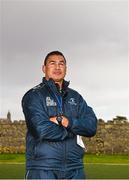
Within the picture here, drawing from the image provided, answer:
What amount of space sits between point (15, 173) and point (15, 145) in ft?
32.2

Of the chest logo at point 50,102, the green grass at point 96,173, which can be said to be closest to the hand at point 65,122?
the chest logo at point 50,102

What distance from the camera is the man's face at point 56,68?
5.16m

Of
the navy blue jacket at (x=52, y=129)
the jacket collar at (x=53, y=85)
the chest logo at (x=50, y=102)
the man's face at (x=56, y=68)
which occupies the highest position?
the man's face at (x=56, y=68)

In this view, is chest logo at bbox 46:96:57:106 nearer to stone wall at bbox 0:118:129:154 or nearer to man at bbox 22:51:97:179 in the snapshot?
man at bbox 22:51:97:179

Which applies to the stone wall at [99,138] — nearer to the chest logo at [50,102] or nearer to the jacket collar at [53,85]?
the jacket collar at [53,85]

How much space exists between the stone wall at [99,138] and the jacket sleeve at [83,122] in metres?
15.8

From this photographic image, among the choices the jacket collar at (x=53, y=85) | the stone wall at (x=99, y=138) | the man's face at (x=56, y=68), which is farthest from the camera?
the stone wall at (x=99, y=138)

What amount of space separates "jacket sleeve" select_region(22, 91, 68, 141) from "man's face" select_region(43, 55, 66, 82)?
251 mm

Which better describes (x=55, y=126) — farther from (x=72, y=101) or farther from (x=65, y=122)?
(x=72, y=101)

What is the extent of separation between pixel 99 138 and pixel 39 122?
16626 millimetres

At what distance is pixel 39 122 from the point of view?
4.92 metres

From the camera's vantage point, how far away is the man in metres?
4.85

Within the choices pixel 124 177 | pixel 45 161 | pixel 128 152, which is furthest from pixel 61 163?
pixel 128 152

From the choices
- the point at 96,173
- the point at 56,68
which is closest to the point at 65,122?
the point at 56,68
